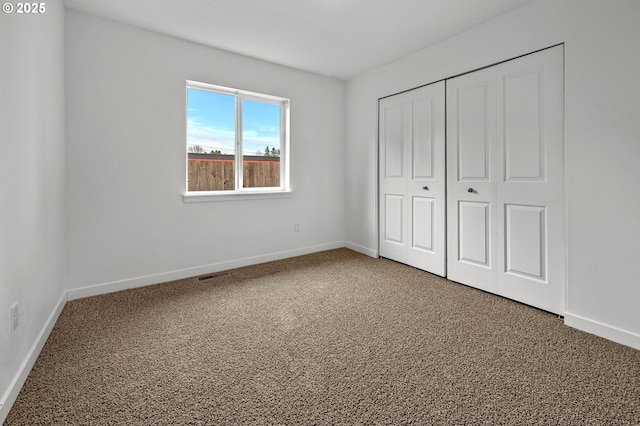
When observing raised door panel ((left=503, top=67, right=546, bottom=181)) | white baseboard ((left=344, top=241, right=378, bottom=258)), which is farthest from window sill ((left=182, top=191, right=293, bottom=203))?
raised door panel ((left=503, top=67, right=546, bottom=181))

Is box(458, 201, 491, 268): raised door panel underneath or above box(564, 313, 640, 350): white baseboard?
above

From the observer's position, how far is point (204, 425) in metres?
1.30

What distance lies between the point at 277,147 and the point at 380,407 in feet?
10.8

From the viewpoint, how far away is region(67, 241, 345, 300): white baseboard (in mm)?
2779

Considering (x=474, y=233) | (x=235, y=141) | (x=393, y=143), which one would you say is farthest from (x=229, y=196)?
(x=474, y=233)

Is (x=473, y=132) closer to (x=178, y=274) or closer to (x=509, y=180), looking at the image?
(x=509, y=180)

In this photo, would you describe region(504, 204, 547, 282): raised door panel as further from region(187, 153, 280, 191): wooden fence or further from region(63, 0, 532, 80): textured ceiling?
region(187, 153, 280, 191): wooden fence

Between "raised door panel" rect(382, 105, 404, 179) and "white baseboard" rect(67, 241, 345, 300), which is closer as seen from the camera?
"white baseboard" rect(67, 241, 345, 300)

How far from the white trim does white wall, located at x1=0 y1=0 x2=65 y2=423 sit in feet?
10.7

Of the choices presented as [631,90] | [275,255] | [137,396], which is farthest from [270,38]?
[137,396]

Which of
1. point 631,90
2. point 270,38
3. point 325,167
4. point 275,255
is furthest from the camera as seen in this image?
point 325,167

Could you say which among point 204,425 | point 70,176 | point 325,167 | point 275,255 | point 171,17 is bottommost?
point 204,425

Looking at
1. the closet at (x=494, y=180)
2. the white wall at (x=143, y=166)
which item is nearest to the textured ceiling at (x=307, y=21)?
the white wall at (x=143, y=166)

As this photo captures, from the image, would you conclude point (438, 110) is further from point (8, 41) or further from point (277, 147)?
point (8, 41)
